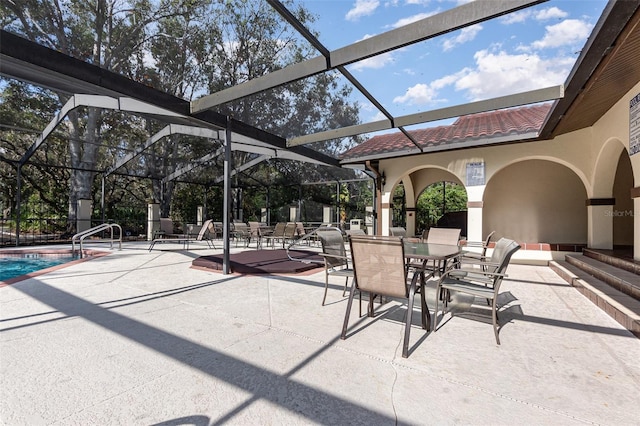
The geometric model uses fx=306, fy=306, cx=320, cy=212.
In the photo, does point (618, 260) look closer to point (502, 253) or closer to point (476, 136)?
point (502, 253)

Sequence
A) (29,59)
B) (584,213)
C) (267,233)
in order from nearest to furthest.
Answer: (29,59) < (584,213) < (267,233)

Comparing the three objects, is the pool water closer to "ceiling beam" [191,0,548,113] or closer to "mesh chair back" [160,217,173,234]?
"mesh chair back" [160,217,173,234]

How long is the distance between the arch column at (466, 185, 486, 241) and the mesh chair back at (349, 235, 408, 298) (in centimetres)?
548

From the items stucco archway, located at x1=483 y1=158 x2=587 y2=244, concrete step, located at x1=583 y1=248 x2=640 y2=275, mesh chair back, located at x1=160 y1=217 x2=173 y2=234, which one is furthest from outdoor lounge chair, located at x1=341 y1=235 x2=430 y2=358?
mesh chair back, located at x1=160 y1=217 x2=173 y2=234

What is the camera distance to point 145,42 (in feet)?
46.7

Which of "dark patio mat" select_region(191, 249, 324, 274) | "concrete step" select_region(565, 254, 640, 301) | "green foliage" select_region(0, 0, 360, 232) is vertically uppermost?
"green foliage" select_region(0, 0, 360, 232)

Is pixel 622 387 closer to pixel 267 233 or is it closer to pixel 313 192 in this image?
pixel 267 233

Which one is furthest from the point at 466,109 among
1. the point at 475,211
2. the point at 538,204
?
the point at 538,204

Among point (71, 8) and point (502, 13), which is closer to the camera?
point (502, 13)

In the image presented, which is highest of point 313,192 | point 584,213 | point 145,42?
point 145,42

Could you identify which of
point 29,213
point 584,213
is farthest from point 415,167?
point 29,213

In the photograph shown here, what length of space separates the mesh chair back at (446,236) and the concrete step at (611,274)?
190 centimetres

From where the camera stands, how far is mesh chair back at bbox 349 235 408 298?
8.20 feet

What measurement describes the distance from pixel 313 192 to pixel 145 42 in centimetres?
1073
